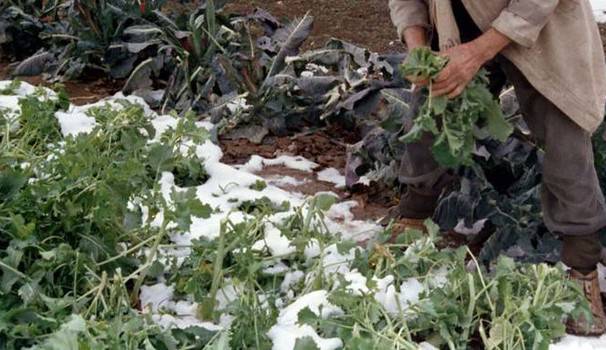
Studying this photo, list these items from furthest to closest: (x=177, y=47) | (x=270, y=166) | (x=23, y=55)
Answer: (x=23, y=55) → (x=177, y=47) → (x=270, y=166)

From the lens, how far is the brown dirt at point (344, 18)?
6.83 metres

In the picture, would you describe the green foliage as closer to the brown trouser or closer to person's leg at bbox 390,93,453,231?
person's leg at bbox 390,93,453,231

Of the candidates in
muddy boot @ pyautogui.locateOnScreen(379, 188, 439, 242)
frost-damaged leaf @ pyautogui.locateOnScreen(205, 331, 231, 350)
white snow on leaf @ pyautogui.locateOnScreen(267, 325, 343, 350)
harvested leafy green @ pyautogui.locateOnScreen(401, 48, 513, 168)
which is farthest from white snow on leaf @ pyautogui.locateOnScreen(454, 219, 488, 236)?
frost-damaged leaf @ pyautogui.locateOnScreen(205, 331, 231, 350)

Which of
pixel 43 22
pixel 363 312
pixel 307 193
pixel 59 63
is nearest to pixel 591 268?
pixel 363 312

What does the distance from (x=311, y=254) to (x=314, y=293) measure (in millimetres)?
355

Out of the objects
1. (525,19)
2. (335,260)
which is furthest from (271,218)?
(525,19)

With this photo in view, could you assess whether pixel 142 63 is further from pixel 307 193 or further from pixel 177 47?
pixel 307 193

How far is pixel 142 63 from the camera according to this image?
5.55m

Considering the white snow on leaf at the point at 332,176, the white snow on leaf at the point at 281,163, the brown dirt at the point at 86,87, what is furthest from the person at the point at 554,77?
the brown dirt at the point at 86,87

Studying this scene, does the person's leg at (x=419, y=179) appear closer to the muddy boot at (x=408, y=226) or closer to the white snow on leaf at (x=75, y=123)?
the muddy boot at (x=408, y=226)

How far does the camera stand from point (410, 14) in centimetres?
365

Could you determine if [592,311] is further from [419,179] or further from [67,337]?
[67,337]

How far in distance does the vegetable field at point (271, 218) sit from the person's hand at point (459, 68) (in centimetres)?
5

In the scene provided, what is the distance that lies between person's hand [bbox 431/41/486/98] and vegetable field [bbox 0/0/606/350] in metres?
0.05
